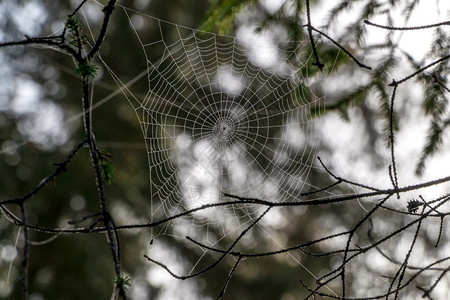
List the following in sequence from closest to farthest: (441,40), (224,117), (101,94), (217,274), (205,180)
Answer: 1. (441,40)
2. (224,117)
3. (205,180)
4. (101,94)
5. (217,274)

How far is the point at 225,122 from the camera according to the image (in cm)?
408

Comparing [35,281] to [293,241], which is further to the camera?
[293,241]

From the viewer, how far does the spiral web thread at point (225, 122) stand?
3.23 m

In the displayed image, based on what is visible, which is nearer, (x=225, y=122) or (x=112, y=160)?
(x=225, y=122)

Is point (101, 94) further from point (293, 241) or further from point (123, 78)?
point (293, 241)

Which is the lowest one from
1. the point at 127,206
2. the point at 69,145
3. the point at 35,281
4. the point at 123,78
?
the point at 35,281

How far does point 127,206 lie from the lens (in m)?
7.11

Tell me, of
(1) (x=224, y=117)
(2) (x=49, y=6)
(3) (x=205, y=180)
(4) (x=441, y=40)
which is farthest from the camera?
(2) (x=49, y=6)

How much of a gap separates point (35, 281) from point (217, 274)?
2619 mm

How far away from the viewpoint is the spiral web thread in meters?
3.23

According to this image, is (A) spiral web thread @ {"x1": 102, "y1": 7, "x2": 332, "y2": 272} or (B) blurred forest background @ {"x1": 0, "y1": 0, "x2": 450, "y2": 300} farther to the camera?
(B) blurred forest background @ {"x1": 0, "y1": 0, "x2": 450, "y2": 300}

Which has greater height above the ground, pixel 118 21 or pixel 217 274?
pixel 118 21

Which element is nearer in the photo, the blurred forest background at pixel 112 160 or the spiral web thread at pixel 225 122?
the spiral web thread at pixel 225 122

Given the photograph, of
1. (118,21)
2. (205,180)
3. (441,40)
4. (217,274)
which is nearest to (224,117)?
(205,180)
